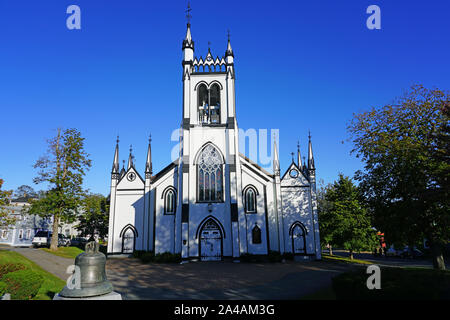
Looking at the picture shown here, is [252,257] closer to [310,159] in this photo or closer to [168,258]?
[168,258]

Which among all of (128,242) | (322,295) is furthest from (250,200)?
(322,295)

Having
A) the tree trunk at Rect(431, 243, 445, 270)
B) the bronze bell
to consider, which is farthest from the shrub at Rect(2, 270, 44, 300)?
the tree trunk at Rect(431, 243, 445, 270)

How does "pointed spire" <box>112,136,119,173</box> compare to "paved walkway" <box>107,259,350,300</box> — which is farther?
"pointed spire" <box>112,136,119,173</box>

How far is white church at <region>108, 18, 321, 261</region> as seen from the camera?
27.0 metres

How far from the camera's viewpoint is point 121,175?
108ft

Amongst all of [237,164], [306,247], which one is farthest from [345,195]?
[237,164]

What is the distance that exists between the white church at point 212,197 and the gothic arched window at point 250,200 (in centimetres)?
11

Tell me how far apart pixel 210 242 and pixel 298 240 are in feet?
30.2

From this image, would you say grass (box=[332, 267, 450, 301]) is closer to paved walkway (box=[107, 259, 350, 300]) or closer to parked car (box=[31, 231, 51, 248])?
paved walkway (box=[107, 259, 350, 300])

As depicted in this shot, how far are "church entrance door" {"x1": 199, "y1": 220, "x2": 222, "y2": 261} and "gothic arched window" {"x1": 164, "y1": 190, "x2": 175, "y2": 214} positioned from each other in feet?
14.3
